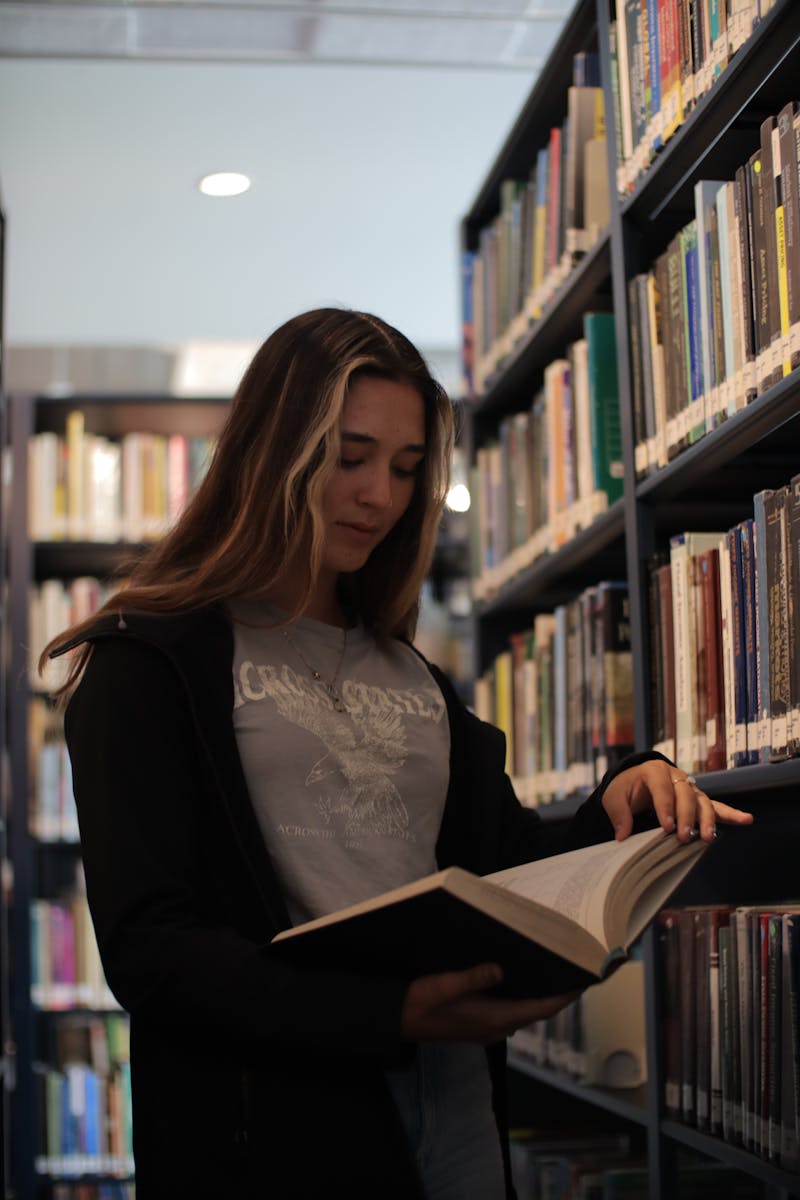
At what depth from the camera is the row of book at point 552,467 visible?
2109 millimetres

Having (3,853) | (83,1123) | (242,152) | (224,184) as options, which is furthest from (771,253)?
(224,184)

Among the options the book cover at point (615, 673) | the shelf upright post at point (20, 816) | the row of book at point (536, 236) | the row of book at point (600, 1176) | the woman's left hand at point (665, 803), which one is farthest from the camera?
the shelf upright post at point (20, 816)

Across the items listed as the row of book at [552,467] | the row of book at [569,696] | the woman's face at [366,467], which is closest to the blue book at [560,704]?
the row of book at [569,696]

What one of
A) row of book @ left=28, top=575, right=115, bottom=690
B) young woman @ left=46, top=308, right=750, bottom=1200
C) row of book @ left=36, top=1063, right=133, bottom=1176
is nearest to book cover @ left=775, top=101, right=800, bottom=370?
young woman @ left=46, top=308, right=750, bottom=1200

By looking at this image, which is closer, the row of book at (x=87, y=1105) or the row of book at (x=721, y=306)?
the row of book at (x=721, y=306)

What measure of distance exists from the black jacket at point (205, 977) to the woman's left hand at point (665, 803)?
0.31 metres

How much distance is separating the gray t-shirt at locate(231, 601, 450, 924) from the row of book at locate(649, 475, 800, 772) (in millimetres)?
345

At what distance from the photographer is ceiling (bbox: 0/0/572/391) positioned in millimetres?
4102

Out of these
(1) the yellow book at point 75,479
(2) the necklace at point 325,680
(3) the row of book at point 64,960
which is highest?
(1) the yellow book at point 75,479

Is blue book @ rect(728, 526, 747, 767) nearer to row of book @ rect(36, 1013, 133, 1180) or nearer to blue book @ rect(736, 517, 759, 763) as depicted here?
blue book @ rect(736, 517, 759, 763)

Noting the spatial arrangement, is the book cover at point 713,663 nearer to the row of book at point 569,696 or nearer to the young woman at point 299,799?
the young woman at point 299,799

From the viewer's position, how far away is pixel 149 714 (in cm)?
117

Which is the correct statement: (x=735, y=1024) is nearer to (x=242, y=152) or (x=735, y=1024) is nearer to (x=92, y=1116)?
(x=92, y=1116)

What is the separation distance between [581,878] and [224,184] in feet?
14.6
